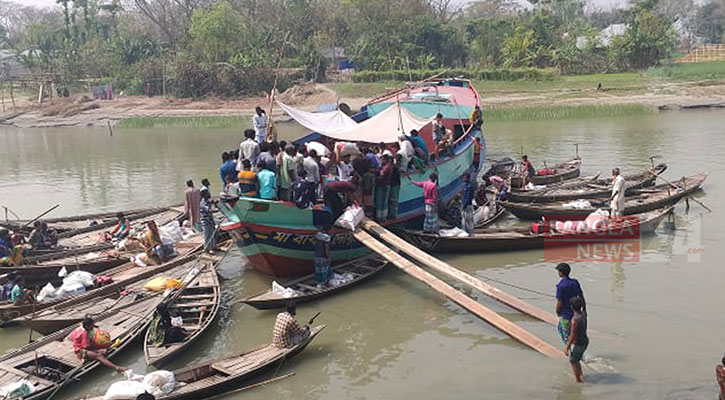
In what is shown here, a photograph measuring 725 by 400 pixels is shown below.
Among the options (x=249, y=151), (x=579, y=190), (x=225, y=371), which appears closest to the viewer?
(x=225, y=371)

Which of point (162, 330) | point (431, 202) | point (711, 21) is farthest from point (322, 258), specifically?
point (711, 21)

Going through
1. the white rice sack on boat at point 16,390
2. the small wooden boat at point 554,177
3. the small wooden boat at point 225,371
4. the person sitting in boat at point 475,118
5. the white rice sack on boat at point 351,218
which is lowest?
the small wooden boat at point 225,371

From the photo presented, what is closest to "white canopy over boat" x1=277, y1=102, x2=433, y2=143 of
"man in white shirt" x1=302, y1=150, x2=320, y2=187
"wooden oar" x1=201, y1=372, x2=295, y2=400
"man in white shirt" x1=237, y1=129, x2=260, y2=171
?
"man in white shirt" x1=237, y1=129, x2=260, y2=171

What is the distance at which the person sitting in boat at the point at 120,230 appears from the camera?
569 inches

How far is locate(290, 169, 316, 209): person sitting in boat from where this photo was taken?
453 inches

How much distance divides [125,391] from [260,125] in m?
7.83

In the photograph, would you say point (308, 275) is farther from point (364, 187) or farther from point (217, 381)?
point (217, 381)

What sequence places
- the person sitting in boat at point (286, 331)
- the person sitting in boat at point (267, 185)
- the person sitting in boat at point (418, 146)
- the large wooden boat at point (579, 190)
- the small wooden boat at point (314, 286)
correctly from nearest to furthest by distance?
1. the person sitting in boat at point (286, 331)
2. the small wooden boat at point (314, 286)
3. the person sitting in boat at point (267, 185)
4. the person sitting in boat at point (418, 146)
5. the large wooden boat at point (579, 190)

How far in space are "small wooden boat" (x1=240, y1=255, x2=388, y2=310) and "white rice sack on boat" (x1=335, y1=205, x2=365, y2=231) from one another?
3.03ft

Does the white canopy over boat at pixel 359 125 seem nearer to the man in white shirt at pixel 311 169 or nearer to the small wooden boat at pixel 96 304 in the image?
the man in white shirt at pixel 311 169

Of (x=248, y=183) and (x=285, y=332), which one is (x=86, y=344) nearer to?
(x=285, y=332)

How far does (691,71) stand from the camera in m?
46.3

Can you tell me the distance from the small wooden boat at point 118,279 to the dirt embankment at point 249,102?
94.6ft

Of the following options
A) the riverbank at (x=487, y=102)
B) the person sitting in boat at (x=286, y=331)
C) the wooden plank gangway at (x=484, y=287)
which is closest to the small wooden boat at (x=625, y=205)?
the wooden plank gangway at (x=484, y=287)
